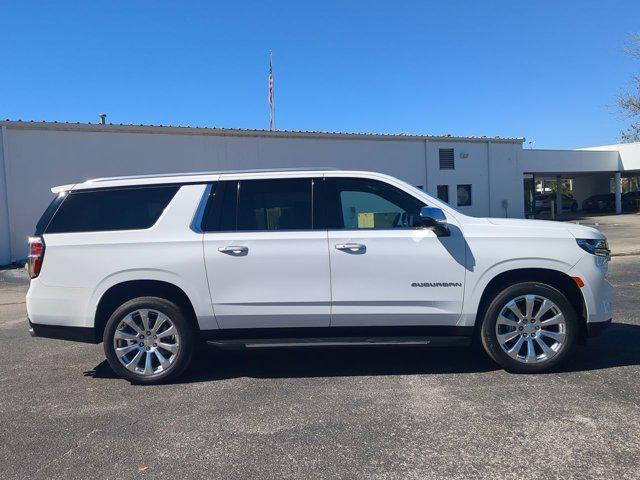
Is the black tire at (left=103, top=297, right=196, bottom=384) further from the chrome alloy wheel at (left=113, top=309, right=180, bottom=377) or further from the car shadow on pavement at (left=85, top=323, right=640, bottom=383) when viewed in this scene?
the car shadow on pavement at (left=85, top=323, right=640, bottom=383)

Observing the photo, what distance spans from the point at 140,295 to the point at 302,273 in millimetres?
1646

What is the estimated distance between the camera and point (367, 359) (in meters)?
5.72

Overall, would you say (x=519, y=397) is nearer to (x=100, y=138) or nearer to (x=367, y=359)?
(x=367, y=359)

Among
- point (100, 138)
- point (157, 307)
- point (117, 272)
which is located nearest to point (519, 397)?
point (157, 307)

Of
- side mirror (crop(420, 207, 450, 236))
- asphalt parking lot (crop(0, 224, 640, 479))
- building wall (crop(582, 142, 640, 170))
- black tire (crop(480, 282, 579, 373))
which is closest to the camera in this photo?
asphalt parking lot (crop(0, 224, 640, 479))

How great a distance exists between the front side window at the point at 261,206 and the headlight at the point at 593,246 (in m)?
2.51

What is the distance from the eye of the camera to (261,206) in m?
Answer: 5.16

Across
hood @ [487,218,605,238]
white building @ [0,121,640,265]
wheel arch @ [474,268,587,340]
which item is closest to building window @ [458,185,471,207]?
white building @ [0,121,640,265]

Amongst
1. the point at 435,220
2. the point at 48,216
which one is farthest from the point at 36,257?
the point at 435,220

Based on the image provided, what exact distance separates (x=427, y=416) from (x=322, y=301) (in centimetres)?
139

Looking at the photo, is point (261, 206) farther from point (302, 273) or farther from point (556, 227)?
point (556, 227)

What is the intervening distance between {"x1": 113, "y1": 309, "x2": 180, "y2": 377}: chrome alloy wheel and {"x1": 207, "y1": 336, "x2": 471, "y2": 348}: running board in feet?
1.45

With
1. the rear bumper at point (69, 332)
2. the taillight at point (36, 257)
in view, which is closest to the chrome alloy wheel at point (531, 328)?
the rear bumper at point (69, 332)

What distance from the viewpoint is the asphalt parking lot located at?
3445mm
